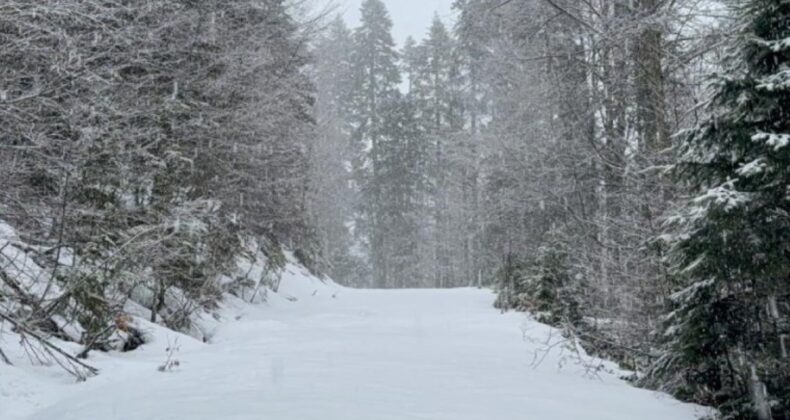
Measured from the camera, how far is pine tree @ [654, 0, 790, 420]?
364cm

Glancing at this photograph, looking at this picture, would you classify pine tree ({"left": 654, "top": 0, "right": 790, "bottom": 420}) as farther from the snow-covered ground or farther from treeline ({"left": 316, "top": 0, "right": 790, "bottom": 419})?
the snow-covered ground

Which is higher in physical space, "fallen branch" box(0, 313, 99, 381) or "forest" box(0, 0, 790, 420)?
"forest" box(0, 0, 790, 420)

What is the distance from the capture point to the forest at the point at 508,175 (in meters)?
3.93

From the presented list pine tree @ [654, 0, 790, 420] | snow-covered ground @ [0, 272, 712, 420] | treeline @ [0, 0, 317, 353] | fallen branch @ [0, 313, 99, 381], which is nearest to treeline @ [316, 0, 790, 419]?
pine tree @ [654, 0, 790, 420]

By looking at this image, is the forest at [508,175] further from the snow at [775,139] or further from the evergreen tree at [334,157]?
the evergreen tree at [334,157]

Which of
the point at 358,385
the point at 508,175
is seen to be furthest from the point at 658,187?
the point at 508,175

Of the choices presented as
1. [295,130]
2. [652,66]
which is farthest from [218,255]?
[652,66]

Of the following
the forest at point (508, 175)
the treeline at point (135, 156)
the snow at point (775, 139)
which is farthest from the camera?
the treeline at point (135, 156)

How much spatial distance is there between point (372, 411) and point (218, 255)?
7.63 metres

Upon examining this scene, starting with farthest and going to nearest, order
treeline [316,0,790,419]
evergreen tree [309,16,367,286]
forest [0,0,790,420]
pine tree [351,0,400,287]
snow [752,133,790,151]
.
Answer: pine tree [351,0,400,287] < evergreen tree [309,16,367,286] < forest [0,0,790,420] < treeline [316,0,790,419] < snow [752,133,790,151]

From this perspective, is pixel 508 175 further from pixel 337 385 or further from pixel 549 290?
pixel 337 385

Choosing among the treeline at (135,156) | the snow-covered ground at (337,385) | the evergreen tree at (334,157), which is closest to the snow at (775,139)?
the snow-covered ground at (337,385)

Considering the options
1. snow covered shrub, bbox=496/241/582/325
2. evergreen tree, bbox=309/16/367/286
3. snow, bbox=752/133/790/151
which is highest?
evergreen tree, bbox=309/16/367/286

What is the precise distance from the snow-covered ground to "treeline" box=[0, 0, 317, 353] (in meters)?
0.72
